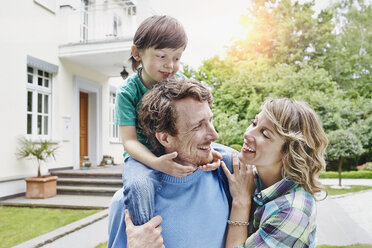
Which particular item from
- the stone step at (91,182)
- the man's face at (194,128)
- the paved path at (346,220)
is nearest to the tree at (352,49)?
the paved path at (346,220)

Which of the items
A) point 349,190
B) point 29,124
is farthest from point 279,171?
point 349,190

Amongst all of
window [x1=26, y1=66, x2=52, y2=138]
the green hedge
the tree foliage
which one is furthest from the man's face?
the tree foliage

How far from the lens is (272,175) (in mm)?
1145

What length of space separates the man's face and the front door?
749 cm

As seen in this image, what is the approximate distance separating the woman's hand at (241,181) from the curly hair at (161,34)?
531mm

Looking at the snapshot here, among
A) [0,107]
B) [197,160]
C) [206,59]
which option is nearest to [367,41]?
[206,59]

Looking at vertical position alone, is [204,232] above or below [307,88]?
below

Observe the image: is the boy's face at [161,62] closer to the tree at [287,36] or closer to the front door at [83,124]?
the front door at [83,124]

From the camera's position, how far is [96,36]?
7.33m

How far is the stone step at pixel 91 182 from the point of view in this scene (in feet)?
20.0

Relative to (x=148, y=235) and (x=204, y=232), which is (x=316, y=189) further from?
(x=148, y=235)

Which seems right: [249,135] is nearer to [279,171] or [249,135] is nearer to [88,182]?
[279,171]

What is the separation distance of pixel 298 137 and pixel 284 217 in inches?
10.6

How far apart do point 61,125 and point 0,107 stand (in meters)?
1.71
